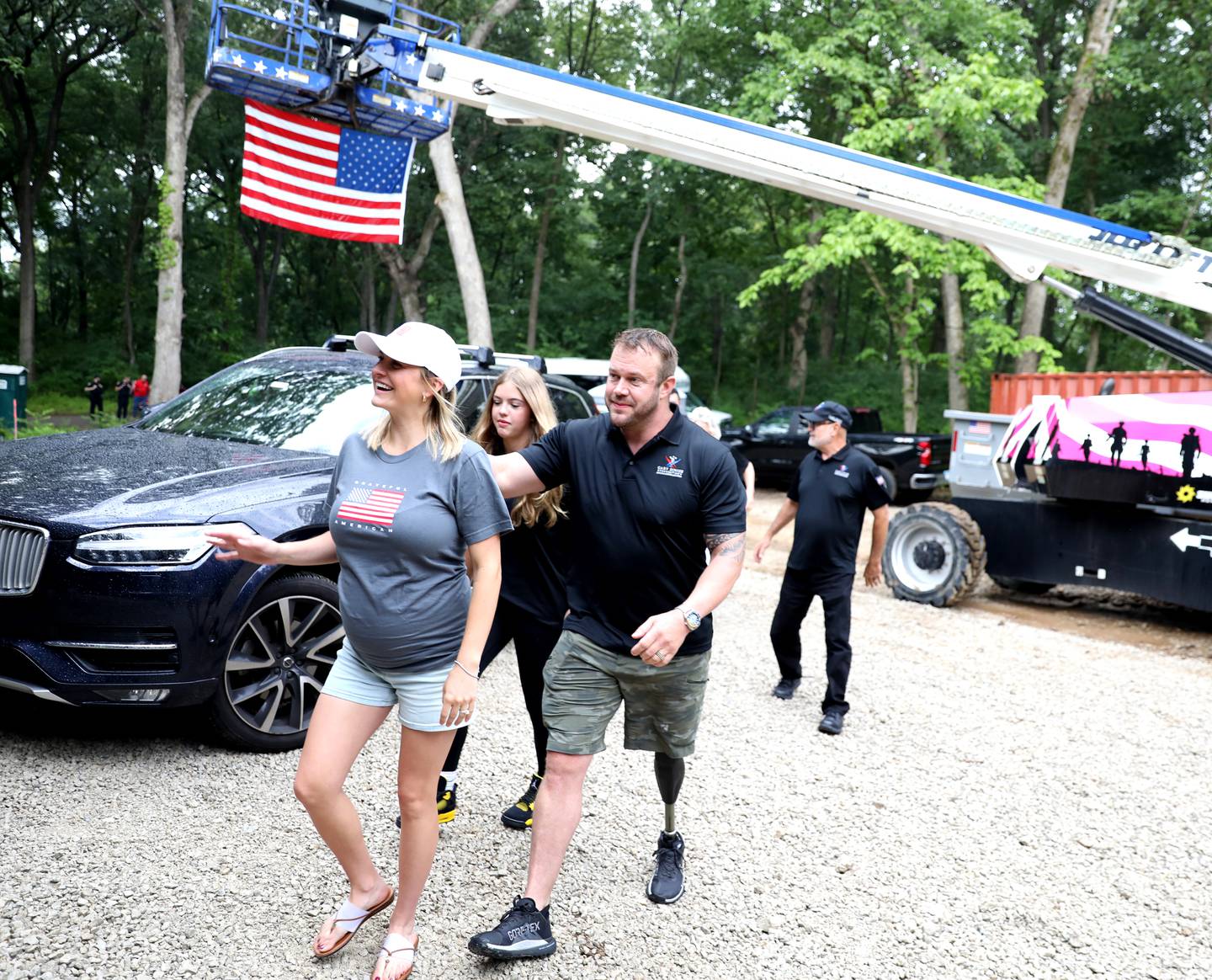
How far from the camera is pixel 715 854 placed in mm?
3785

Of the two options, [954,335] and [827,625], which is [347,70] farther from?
[954,335]

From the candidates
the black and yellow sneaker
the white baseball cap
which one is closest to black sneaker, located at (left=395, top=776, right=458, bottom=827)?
the black and yellow sneaker

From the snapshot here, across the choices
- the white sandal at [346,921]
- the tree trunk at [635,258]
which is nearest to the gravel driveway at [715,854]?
the white sandal at [346,921]

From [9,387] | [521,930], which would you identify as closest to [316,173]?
[9,387]

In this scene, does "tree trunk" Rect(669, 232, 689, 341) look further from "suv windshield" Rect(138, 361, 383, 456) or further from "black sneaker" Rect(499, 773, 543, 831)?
"black sneaker" Rect(499, 773, 543, 831)

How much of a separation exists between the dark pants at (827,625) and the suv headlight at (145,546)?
10.1ft

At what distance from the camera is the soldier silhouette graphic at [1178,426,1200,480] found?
7277 millimetres

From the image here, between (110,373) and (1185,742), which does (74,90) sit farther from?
(1185,742)

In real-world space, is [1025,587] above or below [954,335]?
below

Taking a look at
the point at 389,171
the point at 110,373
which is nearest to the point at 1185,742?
the point at 389,171

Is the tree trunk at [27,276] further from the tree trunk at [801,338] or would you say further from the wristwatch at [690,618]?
the wristwatch at [690,618]

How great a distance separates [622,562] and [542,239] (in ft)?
92.9

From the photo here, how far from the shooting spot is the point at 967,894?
3582 millimetres

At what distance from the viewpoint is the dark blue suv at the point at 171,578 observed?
3779 mm
